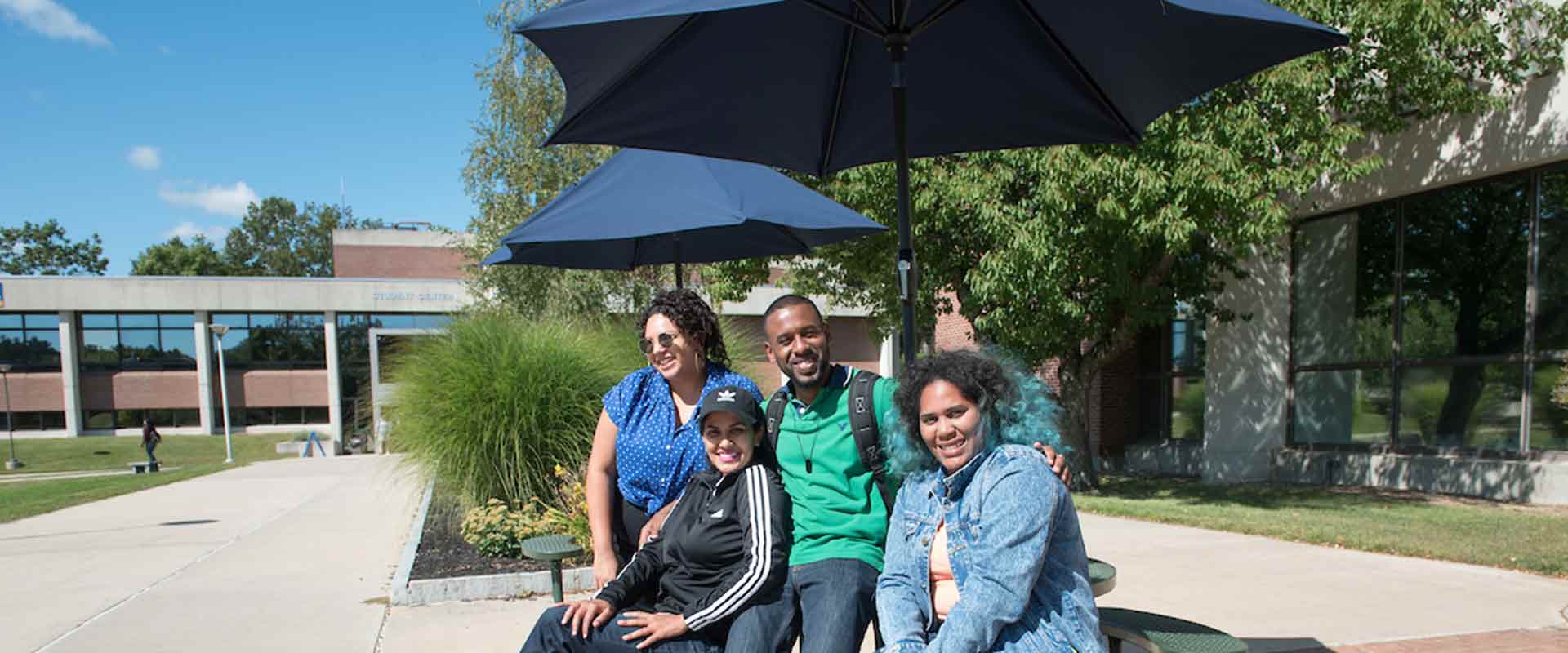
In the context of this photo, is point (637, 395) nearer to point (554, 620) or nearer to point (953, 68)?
point (554, 620)

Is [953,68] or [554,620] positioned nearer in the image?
[554,620]

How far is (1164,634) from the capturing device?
252cm

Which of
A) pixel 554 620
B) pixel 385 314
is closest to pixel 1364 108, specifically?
pixel 554 620

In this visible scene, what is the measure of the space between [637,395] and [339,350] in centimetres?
3839

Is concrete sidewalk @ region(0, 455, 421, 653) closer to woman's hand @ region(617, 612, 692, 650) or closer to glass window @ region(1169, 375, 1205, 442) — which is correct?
woman's hand @ region(617, 612, 692, 650)

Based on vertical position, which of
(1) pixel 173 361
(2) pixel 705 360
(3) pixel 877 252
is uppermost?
(3) pixel 877 252

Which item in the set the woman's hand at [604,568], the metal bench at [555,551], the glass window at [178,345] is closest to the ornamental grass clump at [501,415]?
the metal bench at [555,551]

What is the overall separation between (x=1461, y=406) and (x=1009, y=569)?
11.0 m

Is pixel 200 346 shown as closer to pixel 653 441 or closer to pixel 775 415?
pixel 653 441

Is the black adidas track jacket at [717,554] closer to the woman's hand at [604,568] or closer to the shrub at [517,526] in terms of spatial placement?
the woman's hand at [604,568]

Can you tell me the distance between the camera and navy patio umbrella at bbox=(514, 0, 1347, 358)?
249cm

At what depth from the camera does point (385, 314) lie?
123ft

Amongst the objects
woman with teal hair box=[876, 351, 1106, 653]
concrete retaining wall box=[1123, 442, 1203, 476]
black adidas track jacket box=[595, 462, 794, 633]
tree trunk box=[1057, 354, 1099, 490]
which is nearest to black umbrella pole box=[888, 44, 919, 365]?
woman with teal hair box=[876, 351, 1106, 653]

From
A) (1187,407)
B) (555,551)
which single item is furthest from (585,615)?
(1187,407)
